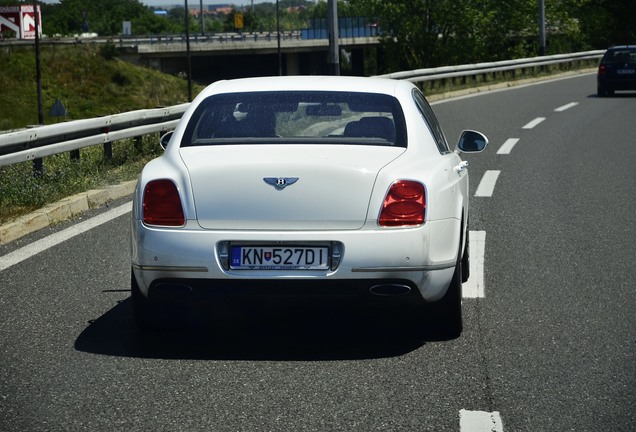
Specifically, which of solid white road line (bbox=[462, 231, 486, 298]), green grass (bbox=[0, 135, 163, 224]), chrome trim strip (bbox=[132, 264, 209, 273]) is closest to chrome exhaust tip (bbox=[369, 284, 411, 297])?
chrome trim strip (bbox=[132, 264, 209, 273])

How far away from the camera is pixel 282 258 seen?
5500 millimetres

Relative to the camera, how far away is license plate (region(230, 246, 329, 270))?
18.0 ft

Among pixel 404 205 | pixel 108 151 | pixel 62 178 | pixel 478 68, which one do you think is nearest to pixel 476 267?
pixel 404 205

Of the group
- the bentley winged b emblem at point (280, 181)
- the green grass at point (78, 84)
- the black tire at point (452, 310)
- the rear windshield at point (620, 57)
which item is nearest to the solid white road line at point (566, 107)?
the rear windshield at point (620, 57)

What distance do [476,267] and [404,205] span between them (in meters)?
2.68

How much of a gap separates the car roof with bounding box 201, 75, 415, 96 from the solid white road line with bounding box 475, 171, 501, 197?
5.79m

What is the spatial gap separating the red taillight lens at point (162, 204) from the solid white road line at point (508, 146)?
11643mm

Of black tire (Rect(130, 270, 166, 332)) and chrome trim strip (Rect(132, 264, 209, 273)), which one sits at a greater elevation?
chrome trim strip (Rect(132, 264, 209, 273))

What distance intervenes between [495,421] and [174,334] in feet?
7.10

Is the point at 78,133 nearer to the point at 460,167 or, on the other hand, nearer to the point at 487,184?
the point at 487,184

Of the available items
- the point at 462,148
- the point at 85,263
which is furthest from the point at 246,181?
the point at 85,263

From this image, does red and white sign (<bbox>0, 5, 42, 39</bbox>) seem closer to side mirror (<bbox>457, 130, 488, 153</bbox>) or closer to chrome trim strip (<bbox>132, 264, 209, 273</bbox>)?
side mirror (<bbox>457, 130, 488, 153</bbox>)

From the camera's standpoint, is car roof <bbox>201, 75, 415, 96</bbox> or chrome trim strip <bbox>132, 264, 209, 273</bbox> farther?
car roof <bbox>201, 75, 415, 96</bbox>

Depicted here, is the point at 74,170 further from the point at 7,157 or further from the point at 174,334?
the point at 174,334
